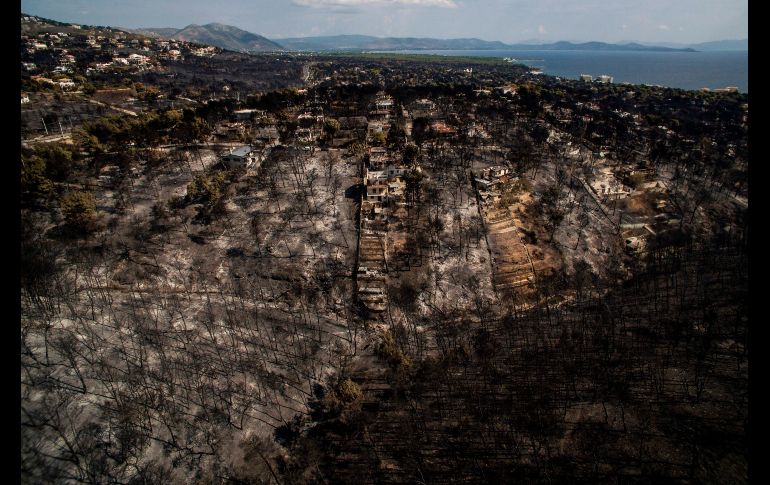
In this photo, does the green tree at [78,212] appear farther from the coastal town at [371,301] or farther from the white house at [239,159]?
the white house at [239,159]

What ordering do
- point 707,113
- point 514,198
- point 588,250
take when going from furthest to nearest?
1. point 707,113
2. point 514,198
3. point 588,250

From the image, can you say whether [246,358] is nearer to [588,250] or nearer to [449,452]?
[449,452]

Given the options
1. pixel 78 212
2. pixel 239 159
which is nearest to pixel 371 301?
pixel 78 212

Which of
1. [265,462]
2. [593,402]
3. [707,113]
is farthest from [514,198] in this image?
[707,113]

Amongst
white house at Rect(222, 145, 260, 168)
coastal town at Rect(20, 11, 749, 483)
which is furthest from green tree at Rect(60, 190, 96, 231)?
white house at Rect(222, 145, 260, 168)

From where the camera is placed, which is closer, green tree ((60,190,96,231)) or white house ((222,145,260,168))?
green tree ((60,190,96,231))

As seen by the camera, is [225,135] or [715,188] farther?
[225,135]

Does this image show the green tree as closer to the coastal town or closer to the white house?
the coastal town

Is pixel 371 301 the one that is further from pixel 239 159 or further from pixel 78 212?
pixel 239 159

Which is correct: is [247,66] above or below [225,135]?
Result: above
